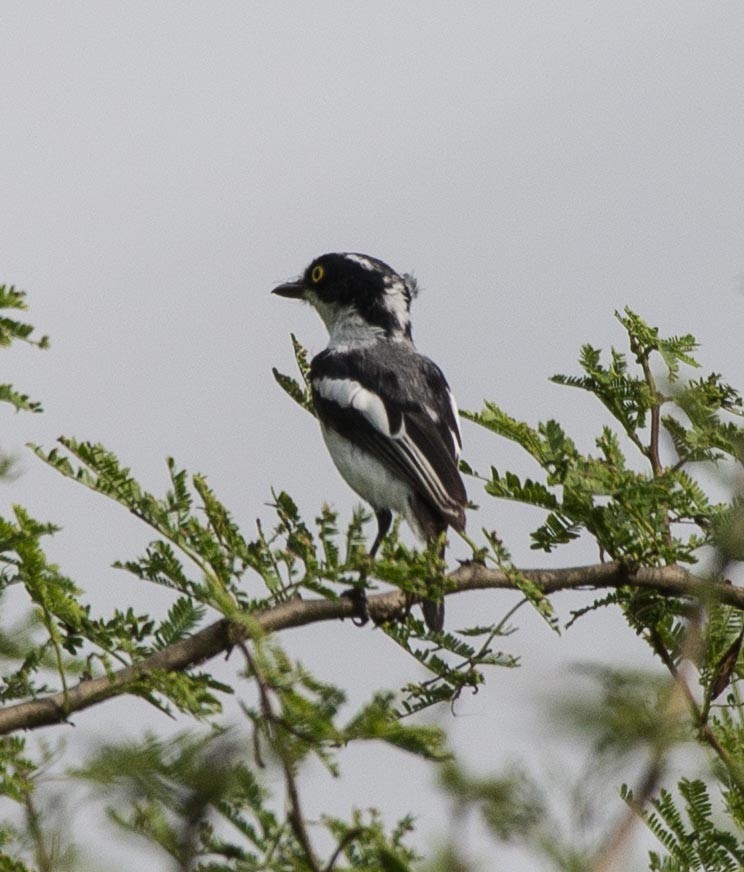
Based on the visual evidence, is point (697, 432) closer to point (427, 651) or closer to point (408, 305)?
point (427, 651)

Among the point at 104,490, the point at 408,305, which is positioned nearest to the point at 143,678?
the point at 104,490

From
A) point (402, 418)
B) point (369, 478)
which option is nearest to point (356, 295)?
point (402, 418)

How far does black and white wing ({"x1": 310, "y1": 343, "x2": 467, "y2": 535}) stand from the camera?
17.3ft

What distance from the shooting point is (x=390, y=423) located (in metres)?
5.66

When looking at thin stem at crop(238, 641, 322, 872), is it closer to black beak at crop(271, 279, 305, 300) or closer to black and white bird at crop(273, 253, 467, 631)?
black and white bird at crop(273, 253, 467, 631)

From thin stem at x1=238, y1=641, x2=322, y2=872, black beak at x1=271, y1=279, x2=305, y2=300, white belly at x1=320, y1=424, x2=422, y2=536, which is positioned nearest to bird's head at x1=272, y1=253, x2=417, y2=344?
black beak at x1=271, y1=279, x2=305, y2=300

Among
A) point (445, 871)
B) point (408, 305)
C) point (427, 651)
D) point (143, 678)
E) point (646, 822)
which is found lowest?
point (445, 871)

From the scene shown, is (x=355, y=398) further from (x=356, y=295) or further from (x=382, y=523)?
(x=356, y=295)

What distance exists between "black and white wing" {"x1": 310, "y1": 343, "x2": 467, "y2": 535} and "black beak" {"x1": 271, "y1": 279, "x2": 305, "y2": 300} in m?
1.14

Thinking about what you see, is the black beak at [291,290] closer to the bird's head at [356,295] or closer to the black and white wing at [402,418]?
the bird's head at [356,295]

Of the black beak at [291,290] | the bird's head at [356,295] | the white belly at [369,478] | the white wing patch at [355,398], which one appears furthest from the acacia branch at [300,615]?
the black beak at [291,290]

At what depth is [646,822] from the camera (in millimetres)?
2680

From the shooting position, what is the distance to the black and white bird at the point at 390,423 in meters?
5.31

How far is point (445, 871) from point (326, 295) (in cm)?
630
